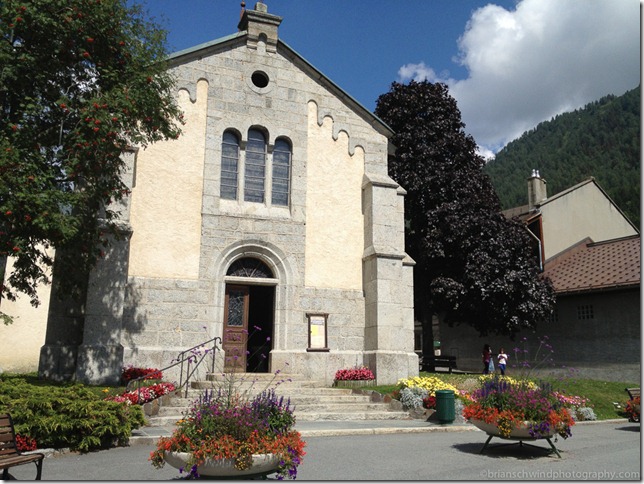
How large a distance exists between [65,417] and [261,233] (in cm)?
921

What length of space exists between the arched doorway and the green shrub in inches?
261

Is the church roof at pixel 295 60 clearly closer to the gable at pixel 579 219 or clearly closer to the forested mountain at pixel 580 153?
the gable at pixel 579 219

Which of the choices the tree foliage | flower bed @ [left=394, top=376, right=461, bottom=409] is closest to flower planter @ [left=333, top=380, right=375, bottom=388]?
flower bed @ [left=394, top=376, right=461, bottom=409]

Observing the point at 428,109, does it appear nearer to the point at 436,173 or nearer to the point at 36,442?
the point at 436,173

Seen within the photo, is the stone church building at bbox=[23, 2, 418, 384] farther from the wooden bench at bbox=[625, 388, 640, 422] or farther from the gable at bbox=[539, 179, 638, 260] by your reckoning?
the gable at bbox=[539, 179, 638, 260]

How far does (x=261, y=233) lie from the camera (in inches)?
701

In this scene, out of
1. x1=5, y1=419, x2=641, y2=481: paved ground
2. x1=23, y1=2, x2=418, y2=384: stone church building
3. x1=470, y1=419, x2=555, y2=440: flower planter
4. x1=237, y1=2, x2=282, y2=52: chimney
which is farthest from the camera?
x1=237, y1=2, x2=282, y2=52: chimney

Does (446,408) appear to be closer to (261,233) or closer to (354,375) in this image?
(354,375)

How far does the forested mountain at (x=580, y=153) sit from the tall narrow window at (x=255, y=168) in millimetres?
43825

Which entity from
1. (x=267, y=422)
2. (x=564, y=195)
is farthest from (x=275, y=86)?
(x=564, y=195)

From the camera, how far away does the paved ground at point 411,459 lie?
7879 mm

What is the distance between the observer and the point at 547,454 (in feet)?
31.2

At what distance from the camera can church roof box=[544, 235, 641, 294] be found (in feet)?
75.4

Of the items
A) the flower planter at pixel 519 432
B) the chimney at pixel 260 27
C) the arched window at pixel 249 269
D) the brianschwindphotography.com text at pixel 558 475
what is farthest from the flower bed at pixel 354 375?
the chimney at pixel 260 27
